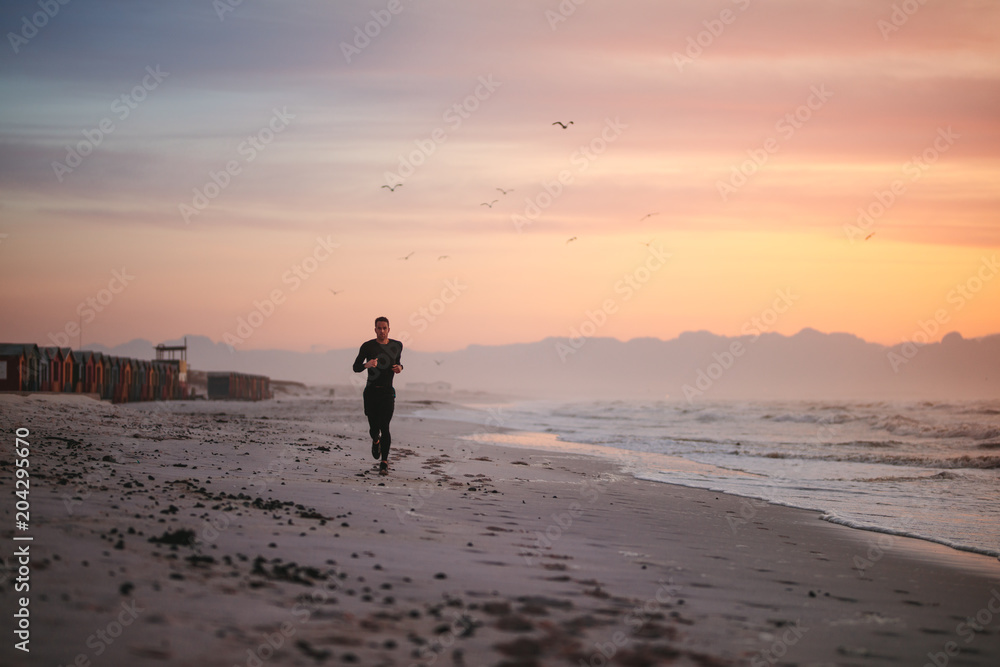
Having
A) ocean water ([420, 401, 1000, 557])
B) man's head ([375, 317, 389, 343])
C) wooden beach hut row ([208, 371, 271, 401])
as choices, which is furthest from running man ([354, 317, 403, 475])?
wooden beach hut row ([208, 371, 271, 401])

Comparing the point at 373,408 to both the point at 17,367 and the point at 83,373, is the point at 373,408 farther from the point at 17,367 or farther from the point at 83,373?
the point at 83,373

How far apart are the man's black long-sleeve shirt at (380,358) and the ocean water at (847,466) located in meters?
5.90

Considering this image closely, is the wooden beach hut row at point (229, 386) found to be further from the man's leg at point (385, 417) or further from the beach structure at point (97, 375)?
the man's leg at point (385, 417)

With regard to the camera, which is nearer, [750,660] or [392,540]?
[750,660]

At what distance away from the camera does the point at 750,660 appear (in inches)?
179

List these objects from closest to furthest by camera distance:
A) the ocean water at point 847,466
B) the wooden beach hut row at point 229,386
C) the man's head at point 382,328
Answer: the ocean water at point 847,466 < the man's head at point 382,328 < the wooden beach hut row at point 229,386

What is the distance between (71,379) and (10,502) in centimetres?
4007

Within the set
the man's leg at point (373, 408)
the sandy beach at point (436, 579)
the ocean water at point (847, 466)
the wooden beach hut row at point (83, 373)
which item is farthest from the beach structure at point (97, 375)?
the man's leg at point (373, 408)

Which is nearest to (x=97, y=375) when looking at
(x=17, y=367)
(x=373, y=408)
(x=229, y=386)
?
(x=17, y=367)

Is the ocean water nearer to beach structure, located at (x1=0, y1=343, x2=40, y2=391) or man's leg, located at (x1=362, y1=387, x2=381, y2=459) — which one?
man's leg, located at (x1=362, y1=387, x2=381, y2=459)

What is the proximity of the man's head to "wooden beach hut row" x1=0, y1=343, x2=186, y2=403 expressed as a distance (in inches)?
1194

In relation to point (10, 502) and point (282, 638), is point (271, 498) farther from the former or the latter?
point (282, 638)

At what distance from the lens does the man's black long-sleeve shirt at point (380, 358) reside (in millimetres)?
12180

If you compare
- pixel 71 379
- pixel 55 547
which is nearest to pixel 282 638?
pixel 55 547
